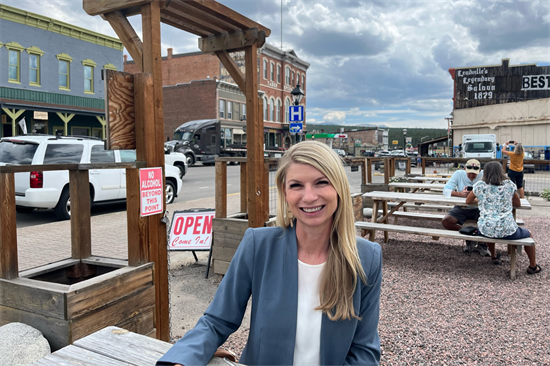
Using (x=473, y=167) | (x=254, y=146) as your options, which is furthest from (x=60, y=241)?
(x=473, y=167)

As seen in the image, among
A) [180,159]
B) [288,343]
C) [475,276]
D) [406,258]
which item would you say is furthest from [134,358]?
[180,159]

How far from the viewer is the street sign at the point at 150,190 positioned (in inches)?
122

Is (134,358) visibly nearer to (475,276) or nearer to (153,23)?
(153,23)

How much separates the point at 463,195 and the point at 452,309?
10.1 feet

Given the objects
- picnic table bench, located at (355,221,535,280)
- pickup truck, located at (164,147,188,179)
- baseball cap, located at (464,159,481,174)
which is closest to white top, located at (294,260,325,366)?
picnic table bench, located at (355,221,535,280)

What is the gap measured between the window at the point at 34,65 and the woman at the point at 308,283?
2646cm

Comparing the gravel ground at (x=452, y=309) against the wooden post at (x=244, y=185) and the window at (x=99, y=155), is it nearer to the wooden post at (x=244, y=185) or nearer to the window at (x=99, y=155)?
the wooden post at (x=244, y=185)

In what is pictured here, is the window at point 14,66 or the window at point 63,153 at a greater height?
the window at point 14,66

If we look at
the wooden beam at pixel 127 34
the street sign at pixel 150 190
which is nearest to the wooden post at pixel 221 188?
the street sign at pixel 150 190

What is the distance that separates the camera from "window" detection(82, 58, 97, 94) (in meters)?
27.0

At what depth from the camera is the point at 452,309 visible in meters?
4.39

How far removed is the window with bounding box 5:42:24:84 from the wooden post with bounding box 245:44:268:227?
22.8 m

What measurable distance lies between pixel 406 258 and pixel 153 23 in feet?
16.2

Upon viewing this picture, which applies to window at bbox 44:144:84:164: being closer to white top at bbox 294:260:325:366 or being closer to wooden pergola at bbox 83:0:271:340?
wooden pergola at bbox 83:0:271:340
